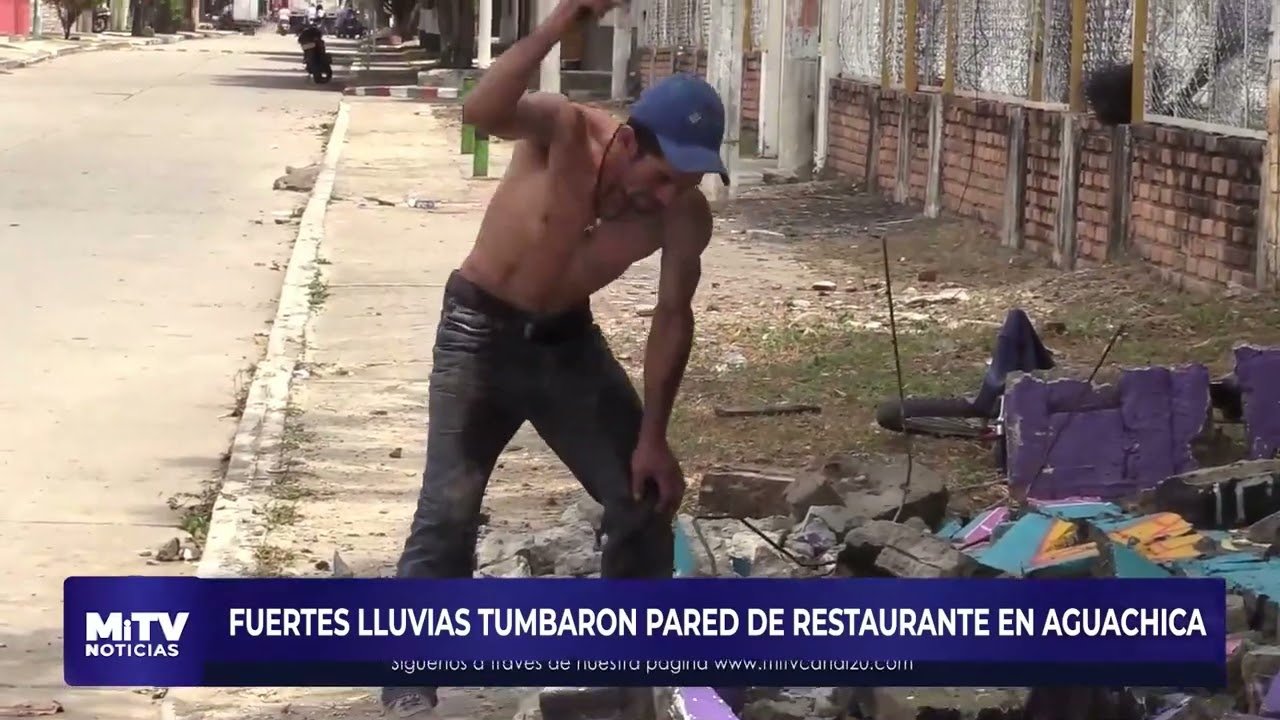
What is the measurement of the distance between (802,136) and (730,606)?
610 inches

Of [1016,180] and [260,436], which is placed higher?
[1016,180]

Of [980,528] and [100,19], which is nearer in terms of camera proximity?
[980,528]

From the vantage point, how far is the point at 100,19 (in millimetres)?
76375

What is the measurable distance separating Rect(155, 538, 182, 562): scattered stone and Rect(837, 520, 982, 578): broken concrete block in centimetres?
241

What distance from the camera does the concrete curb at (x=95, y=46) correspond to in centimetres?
4541

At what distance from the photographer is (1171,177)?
11.5 metres

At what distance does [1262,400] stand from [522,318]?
3.56 meters

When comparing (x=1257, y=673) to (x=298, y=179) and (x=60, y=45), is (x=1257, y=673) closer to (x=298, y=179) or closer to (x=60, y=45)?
(x=298, y=179)

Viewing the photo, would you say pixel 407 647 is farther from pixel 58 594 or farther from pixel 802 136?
pixel 802 136

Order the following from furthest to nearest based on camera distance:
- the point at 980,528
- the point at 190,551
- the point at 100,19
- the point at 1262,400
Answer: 1. the point at 100,19
2. the point at 1262,400
3. the point at 190,551
4. the point at 980,528

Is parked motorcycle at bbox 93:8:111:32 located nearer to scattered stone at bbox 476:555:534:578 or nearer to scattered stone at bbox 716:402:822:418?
scattered stone at bbox 716:402:822:418

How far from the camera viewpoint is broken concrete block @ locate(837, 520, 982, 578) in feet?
17.8

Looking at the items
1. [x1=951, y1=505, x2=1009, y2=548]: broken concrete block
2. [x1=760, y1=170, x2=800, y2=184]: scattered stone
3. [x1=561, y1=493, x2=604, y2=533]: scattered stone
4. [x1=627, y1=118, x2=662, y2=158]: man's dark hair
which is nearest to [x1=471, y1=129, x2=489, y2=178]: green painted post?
[x1=760, y1=170, x2=800, y2=184]: scattered stone

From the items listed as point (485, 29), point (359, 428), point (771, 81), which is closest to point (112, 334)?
point (359, 428)
